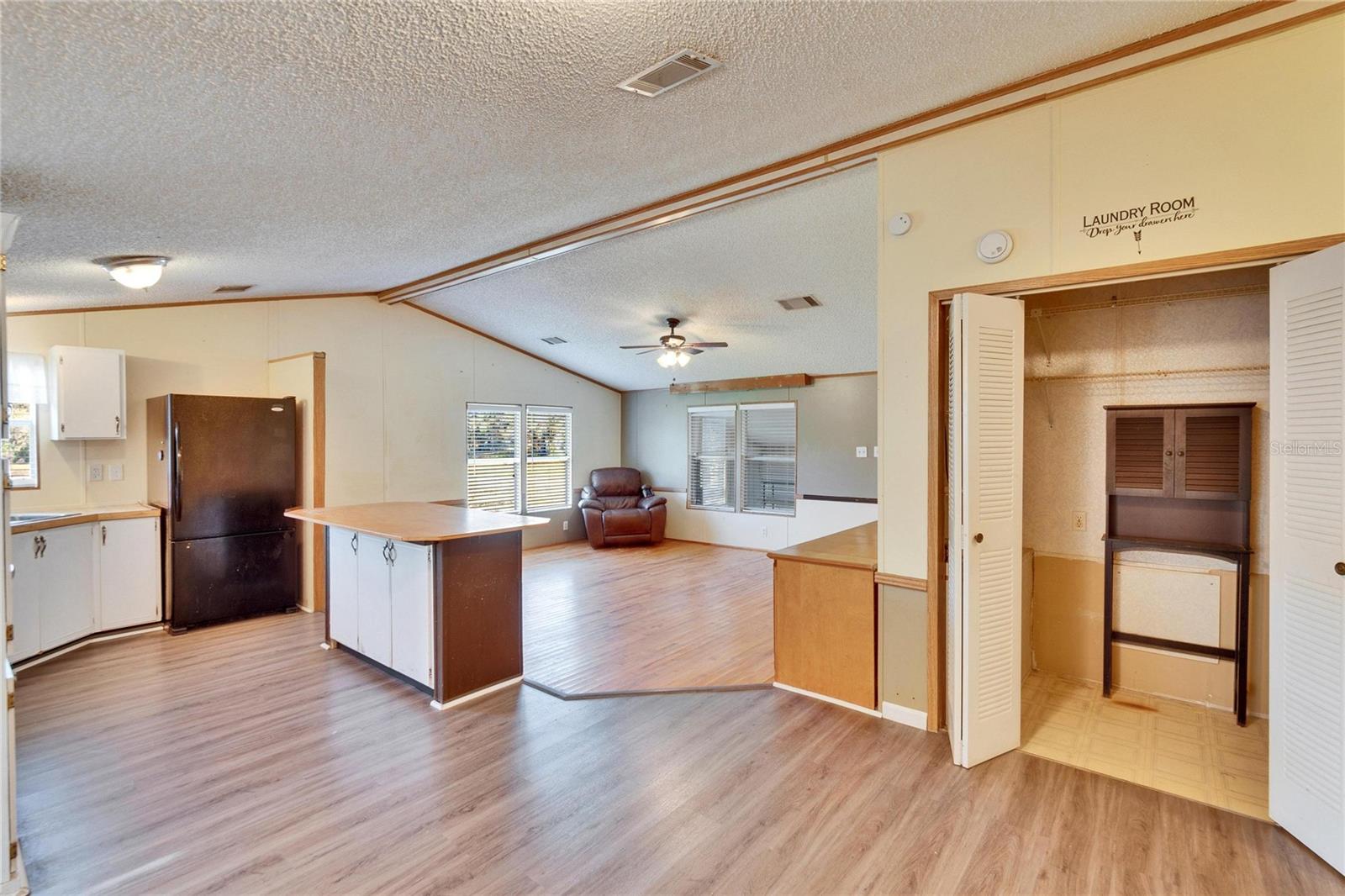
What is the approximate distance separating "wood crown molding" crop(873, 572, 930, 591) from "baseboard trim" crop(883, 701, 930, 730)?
1.97 ft

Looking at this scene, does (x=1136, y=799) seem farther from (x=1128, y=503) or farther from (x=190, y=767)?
(x=190, y=767)

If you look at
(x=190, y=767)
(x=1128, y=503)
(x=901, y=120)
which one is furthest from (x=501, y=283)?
(x=1128, y=503)

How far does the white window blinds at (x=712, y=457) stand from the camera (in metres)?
8.34

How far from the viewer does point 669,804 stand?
2.41 m

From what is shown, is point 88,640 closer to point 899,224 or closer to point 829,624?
point 829,624

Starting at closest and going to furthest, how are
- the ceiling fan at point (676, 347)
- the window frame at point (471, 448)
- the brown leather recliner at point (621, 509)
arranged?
the ceiling fan at point (676, 347) < the window frame at point (471, 448) < the brown leather recliner at point (621, 509)

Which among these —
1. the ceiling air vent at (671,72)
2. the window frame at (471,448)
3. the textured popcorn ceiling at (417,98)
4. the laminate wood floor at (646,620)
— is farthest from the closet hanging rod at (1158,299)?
the window frame at (471,448)

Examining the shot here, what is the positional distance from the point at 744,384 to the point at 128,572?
240 inches

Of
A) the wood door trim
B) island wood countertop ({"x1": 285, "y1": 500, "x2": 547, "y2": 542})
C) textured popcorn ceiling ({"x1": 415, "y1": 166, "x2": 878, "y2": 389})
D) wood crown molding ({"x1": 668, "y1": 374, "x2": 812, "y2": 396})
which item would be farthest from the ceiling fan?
the wood door trim

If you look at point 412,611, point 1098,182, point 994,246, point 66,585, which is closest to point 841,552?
point 994,246

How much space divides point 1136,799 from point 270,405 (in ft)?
19.2

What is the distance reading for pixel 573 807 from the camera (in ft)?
7.88

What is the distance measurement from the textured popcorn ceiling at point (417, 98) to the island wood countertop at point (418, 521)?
5.46ft

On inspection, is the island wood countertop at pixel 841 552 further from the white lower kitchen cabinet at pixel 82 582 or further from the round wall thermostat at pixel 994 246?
the white lower kitchen cabinet at pixel 82 582
